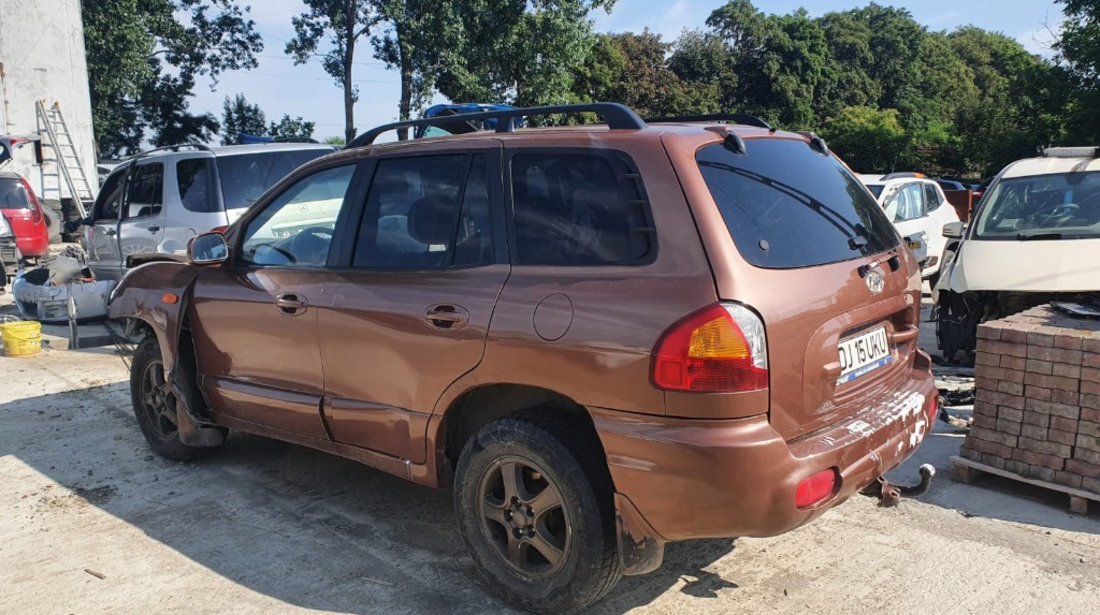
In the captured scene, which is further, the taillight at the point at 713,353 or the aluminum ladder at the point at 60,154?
the aluminum ladder at the point at 60,154

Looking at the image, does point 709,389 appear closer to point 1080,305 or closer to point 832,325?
point 832,325

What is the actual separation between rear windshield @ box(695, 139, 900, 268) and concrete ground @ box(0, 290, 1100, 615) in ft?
4.58

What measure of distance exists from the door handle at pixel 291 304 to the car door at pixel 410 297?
0.15 metres

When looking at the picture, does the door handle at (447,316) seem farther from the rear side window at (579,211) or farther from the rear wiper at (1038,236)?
the rear wiper at (1038,236)

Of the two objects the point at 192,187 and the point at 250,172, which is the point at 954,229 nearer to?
the point at 250,172

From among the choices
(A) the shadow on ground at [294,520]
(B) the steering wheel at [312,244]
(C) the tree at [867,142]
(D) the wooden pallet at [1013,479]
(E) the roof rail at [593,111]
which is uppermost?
(C) the tree at [867,142]

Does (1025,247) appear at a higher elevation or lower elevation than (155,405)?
higher

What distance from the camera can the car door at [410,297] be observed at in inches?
130

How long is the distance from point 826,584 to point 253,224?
133 inches

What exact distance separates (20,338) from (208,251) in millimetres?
5104

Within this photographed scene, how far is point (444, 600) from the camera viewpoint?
337 cm

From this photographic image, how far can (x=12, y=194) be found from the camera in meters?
13.8

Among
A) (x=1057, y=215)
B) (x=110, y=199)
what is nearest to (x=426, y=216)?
(x=1057, y=215)

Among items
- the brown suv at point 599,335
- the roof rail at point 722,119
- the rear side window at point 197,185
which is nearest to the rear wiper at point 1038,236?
the brown suv at point 599,335
